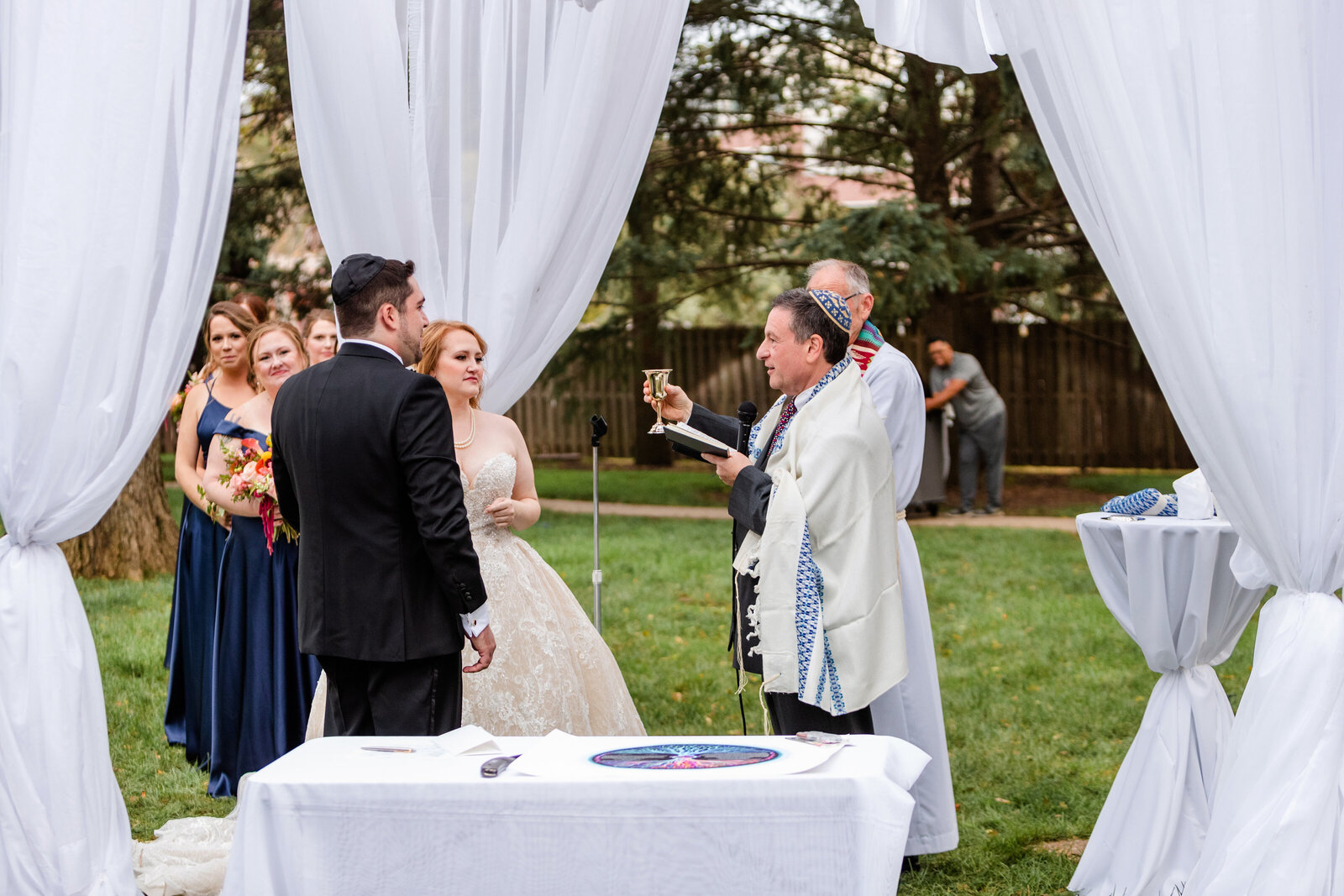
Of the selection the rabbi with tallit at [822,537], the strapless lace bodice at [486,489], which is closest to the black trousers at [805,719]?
the rabbi with tallit at [822,537]

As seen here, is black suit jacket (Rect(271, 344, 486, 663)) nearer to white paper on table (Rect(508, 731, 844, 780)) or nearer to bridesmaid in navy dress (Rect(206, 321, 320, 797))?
white paper on table (Rect(508, 731, 844, 780))

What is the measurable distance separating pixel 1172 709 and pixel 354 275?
8.98 ft

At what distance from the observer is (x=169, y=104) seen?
352cm

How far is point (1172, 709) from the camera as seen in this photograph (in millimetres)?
3951

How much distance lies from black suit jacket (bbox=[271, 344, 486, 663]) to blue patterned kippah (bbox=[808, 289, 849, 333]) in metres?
1.08

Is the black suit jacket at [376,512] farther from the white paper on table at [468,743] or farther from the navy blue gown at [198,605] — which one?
the navy blue gown at [198,605]

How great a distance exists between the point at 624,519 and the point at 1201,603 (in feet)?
30.6

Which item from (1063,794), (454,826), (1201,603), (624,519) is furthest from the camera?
(624,519)

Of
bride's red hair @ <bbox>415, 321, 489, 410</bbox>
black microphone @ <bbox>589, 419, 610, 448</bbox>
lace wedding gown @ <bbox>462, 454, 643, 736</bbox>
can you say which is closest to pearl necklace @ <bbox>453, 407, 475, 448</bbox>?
lace wedding gown @ <bbox>462, 454, 643, 736</bbox>

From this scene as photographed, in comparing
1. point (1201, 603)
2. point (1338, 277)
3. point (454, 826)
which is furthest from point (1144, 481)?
point (454, 826)

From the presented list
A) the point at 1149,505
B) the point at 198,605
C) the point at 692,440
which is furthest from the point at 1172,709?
the point at 198,605

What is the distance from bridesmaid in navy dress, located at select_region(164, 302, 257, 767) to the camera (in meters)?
5.61

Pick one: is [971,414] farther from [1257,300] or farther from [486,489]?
[1257,300]

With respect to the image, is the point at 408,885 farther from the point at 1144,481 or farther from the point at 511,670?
the point at 1144,481
